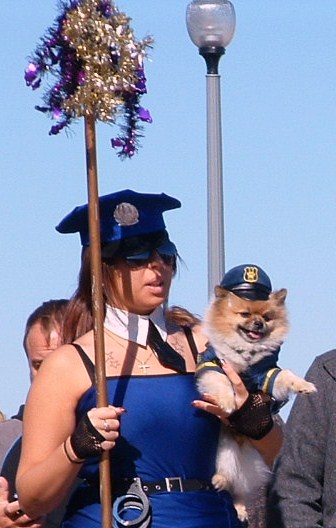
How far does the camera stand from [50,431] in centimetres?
564

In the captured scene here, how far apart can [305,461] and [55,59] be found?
1.51 meters

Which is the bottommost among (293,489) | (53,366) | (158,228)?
(293,489)

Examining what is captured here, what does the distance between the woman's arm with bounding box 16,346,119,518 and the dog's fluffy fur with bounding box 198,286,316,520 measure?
0.52 metres

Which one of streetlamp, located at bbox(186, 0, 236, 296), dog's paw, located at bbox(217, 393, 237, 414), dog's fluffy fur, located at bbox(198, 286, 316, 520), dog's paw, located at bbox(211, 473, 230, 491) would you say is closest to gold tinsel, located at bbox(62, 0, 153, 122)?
dog's fluffy fur, located at bbox(198, 286, 316, 520)

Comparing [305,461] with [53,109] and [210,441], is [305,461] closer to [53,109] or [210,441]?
[210,441]

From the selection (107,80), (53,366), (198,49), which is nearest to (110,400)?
(53,366)

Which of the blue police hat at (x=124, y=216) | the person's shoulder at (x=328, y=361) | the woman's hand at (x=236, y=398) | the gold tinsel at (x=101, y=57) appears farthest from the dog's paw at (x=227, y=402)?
the gold tinsel at (x=101, y=57)

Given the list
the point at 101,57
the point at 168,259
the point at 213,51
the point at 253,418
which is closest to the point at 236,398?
the point at 253,418

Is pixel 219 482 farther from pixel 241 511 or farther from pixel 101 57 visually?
pixel 101 57

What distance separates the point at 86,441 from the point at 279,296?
109 cm

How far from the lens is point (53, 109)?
5.76 meters

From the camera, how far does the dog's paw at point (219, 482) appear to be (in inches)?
229

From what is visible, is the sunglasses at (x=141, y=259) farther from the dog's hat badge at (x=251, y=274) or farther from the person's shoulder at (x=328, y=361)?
the person's shoulder at (x=328, y=361)

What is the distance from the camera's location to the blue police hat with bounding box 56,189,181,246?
19.4 ft
